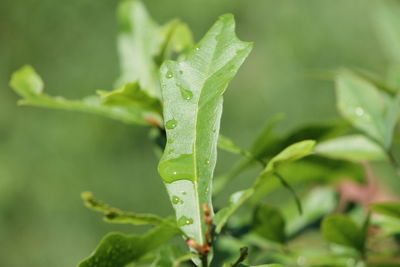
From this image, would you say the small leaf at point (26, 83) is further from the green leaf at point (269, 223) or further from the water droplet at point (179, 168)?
the green leaf at point (269, 223)

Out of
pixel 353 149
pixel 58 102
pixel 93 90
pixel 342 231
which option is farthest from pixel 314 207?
pixel 93 90

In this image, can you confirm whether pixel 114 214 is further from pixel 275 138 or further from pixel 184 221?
pixel 275 138

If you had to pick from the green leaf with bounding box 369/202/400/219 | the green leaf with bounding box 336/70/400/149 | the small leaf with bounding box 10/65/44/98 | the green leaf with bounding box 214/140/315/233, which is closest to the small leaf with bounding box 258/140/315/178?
the green leaf with bounding box 214/140/315/233

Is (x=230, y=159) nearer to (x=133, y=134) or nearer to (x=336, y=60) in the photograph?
(x=133, y=134)

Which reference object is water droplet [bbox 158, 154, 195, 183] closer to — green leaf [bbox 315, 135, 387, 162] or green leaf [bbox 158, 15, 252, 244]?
green leaf [bbox 158, 15, 252, 244]

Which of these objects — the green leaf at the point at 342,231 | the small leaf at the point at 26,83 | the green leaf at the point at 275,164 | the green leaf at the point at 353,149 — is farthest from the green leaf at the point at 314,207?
the small leaf at the point at 26,83

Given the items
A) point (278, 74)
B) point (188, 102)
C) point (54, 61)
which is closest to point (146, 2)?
point (54, 61)
